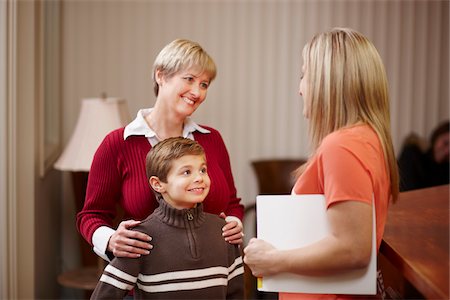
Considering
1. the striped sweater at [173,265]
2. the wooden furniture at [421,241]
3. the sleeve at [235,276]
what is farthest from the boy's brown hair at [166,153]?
the wooden furniture at [421,241]

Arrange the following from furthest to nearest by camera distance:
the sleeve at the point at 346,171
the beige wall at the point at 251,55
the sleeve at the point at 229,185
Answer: the beige wall at the point at 251,55
the sleeve at the point at 229,185
the sleeve at the point at 346,171

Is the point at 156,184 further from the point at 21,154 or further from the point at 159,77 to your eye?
the point at 21,154

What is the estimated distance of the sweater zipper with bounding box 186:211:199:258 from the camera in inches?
85.9

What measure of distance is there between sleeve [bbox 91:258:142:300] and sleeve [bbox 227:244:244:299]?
0.32m

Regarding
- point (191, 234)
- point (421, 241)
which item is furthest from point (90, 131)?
point (421, 241)

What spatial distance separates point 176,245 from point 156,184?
20cm

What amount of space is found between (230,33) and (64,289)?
2.10 meters

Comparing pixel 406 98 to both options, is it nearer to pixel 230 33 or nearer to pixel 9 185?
pixel 230 33

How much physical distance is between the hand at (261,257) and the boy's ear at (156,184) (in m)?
0.42

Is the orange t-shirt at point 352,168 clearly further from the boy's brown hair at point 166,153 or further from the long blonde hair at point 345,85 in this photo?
the boy's brown hair at point 166,153

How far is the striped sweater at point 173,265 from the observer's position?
2150 millimetres

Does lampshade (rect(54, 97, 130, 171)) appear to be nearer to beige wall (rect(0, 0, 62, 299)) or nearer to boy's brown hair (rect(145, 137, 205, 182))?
beige wall (rect(0, 0, 62, 299))

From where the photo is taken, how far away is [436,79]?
17.3 ft

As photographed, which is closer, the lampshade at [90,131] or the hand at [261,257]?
the hand at [261,257]
